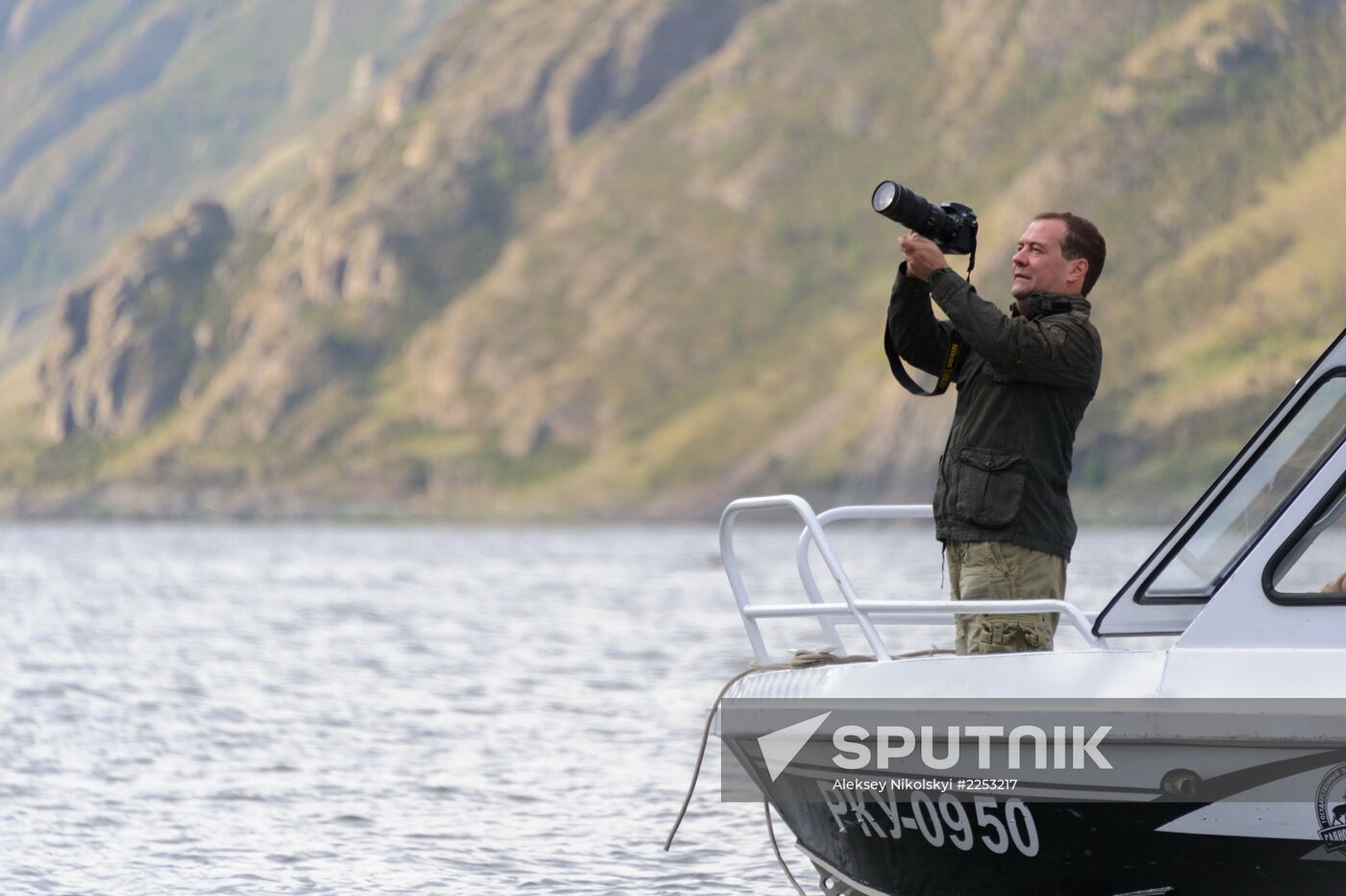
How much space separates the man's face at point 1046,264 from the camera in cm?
809

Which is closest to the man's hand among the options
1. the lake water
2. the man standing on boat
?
the man standing on boat

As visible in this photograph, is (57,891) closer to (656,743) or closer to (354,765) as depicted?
(354,765)

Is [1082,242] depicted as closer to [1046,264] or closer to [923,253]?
[1046,264]

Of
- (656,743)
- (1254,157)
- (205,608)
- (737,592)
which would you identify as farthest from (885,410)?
(737,592)

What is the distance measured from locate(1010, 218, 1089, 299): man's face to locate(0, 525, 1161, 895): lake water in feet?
18.8

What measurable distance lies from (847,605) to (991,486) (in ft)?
2.65

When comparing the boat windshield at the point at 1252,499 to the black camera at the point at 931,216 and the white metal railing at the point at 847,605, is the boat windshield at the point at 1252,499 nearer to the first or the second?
the white metal railing at the point at 847,605

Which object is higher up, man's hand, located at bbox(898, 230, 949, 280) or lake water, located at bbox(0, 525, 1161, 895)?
man's hand, located at bbox(898, 230, 949, 280)

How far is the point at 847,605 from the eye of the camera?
8219 millimetres

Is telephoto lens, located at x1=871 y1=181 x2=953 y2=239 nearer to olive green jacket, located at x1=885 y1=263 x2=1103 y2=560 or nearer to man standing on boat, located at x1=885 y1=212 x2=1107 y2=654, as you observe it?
man standing on boat, located at x1=885 y1=212 x2=1107 y2=654

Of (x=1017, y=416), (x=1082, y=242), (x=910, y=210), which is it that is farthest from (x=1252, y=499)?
(x=910, y=210)

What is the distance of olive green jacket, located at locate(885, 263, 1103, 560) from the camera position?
7.75 m

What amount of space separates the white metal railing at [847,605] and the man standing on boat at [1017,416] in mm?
213

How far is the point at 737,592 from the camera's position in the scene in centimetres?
895
